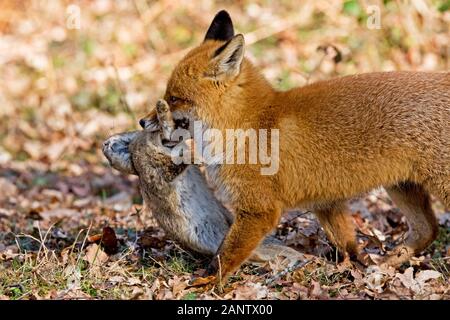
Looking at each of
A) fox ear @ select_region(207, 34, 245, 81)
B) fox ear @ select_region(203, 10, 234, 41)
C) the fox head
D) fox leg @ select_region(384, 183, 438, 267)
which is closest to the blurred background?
fox leg @ select_region(384, 183, 438, 267)

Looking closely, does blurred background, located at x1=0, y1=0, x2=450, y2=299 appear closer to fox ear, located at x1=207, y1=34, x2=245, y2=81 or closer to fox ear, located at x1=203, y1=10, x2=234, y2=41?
fox ear, located at x1=207, y1=34, x2=245, y2=81

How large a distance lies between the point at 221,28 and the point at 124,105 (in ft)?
15.8

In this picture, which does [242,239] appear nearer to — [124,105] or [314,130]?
[314,130]

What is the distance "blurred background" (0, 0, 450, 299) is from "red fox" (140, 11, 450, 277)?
570mm

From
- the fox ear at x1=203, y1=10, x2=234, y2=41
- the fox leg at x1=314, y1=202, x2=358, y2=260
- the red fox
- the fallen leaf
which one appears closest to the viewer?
the red fox

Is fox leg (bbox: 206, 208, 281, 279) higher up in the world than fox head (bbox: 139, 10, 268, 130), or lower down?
lower down

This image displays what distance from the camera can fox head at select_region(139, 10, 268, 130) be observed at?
5.60 metres

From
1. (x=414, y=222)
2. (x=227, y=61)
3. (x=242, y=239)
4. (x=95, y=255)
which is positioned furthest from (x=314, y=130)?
(x=95, y=255)

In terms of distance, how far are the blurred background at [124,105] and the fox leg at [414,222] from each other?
0.62 feet

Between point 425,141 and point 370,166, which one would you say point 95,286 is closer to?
point 370,166

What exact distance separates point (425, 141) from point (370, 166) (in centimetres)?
45

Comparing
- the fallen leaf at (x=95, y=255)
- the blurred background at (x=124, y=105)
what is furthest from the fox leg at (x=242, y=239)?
the fallen leaf at (x=95, y=255)

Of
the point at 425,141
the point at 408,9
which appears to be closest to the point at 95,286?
the point at 425,141
